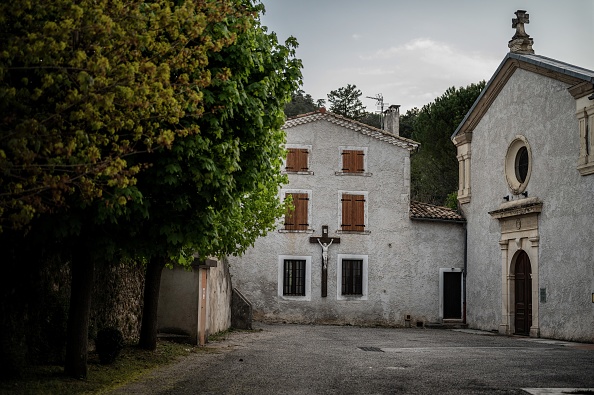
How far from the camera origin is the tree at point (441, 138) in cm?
4462

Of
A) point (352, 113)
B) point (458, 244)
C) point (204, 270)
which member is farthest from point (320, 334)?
point (352, 113)

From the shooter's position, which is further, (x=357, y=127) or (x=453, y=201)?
(x=453, y=201)

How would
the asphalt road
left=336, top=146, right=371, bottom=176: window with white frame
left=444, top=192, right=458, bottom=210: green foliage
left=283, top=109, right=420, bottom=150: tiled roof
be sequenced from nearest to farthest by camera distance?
1. the asphalt road
2. left=283, top=109, right=420, bottom=150: tiled roof
3. left=336, top=146, right=371, bottom=176: window with white frame
4. left=444, top=192, right=458, bottom=210: green foliage

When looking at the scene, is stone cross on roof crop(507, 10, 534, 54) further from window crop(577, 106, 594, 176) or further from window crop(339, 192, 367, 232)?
window crop(339, 192, 367, 232)

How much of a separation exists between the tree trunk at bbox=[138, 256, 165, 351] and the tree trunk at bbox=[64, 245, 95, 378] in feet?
12.8

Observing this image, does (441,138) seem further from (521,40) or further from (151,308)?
(151,308)

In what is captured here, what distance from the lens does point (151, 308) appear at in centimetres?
1483

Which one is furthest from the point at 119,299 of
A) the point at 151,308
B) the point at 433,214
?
the point at 433,214

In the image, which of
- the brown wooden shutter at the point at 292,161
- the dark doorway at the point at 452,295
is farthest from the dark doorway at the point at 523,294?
the brown wooden shutter at the point at 292,161

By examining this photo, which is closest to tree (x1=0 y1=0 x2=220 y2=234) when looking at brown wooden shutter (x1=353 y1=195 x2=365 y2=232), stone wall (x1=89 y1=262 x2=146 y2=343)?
stone wall (x1=89 y1=262 x2=146 y2=343)

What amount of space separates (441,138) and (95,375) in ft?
122

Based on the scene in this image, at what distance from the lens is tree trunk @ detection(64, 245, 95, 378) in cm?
1051

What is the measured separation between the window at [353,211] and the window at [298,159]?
1.99 metres

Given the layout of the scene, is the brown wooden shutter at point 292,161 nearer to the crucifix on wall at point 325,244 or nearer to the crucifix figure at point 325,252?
the crucifix on wall at point 325,244
